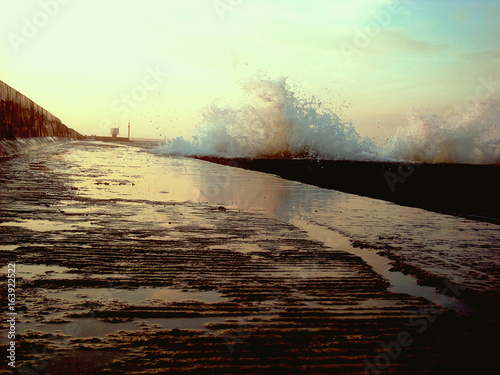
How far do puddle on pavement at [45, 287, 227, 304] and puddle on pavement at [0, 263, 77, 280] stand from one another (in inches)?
13.5

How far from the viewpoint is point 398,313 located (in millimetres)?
2863

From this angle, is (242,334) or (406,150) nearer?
(242,334)

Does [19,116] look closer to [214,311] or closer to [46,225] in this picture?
[46,225]

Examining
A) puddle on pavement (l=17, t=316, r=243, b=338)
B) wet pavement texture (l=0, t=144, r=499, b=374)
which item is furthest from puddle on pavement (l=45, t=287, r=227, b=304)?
puddle on pavement (l=17, t=316, r=243, b=338)

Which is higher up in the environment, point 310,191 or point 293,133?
point 293,133

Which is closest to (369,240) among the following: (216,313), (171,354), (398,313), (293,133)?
(398,313)

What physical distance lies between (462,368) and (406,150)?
31916 mm

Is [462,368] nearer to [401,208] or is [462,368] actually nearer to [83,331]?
[83,331]

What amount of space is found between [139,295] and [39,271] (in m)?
0.85

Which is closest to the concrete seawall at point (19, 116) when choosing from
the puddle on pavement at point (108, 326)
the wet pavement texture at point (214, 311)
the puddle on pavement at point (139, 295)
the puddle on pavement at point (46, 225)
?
the puddle on pavement at point (46, 225)

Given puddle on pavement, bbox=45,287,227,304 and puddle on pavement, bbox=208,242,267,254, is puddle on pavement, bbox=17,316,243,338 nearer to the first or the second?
puddle on pavement, bbox=45,287,227,304

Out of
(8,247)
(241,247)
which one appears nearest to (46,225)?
(8,247)

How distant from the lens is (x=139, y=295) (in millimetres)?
2990

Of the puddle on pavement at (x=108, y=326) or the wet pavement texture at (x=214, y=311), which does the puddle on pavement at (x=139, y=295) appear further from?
the puddle on pavement at (x=108, y=326)
